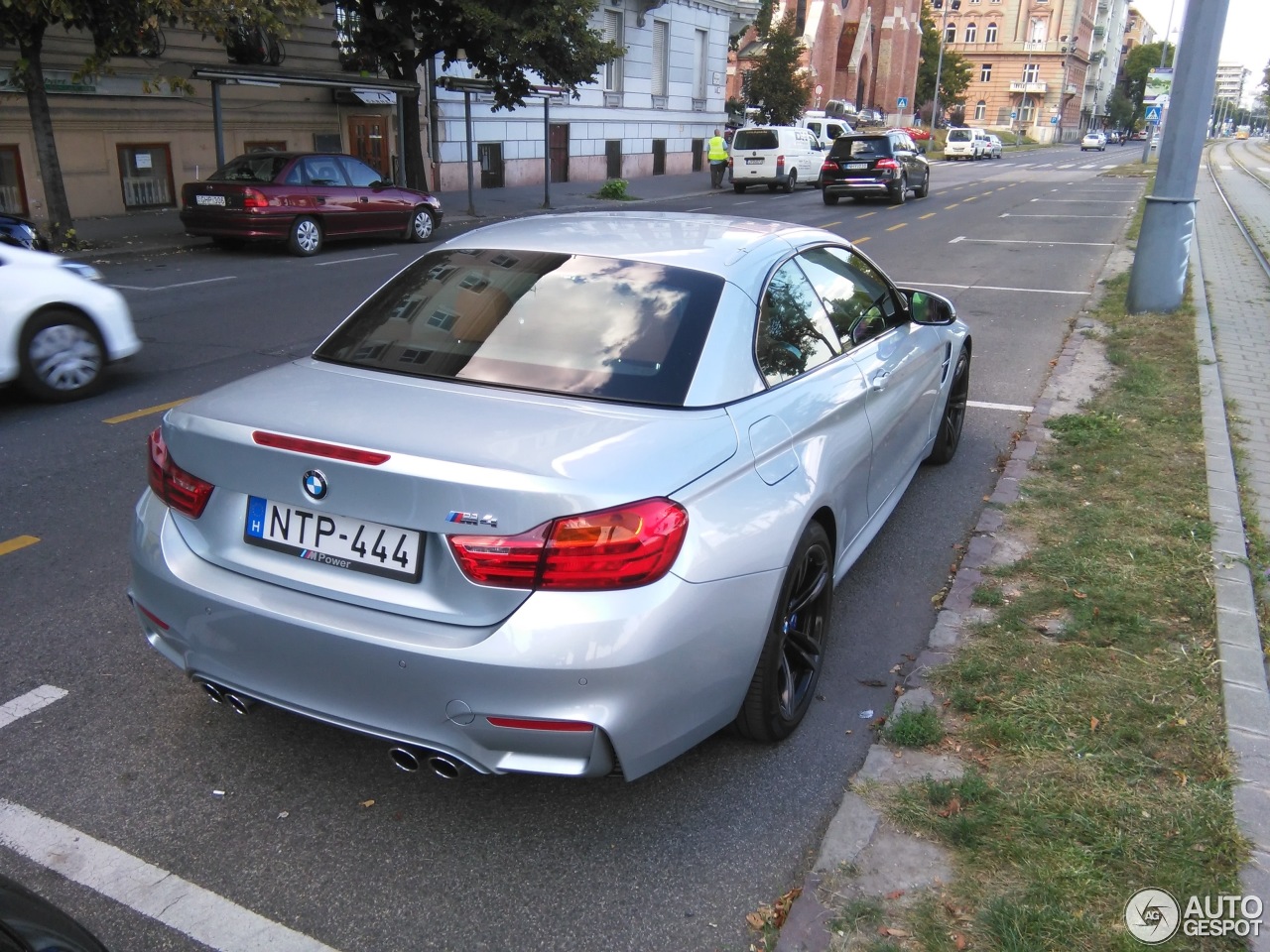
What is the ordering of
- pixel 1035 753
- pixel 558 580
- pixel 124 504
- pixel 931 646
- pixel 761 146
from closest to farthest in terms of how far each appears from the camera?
pixel 558 580 < pixel 1035 753 < pixel 931 646 < pixel 124 504 < pixel 761 146

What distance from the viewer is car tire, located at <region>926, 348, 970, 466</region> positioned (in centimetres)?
638

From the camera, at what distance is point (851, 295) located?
15.1ft

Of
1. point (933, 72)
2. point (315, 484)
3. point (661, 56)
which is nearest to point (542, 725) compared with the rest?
point (315, 484)

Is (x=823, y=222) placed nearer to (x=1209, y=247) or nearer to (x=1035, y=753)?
(x=1209, y=247)

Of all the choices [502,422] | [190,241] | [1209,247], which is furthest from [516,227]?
[1209,247]

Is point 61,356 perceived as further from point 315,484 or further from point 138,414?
point 315,484

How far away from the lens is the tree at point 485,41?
69.5ft

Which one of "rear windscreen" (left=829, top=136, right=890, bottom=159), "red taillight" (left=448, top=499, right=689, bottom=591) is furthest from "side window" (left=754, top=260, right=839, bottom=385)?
"rear windscreen" (left=829, top=136, right=890, bottom=159)

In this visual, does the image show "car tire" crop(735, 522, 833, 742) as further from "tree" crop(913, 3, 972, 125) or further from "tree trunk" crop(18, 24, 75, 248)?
"tree" crop(913, 3, 972, 125)

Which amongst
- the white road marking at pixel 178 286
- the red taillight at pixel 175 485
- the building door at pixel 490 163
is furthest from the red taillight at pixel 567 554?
the building door at pixel 490 163

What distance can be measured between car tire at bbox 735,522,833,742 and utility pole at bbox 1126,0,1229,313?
823 cm

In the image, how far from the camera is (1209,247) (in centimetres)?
1852

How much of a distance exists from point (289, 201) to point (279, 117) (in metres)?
9.42

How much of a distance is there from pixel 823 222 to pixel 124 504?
62.2ft
